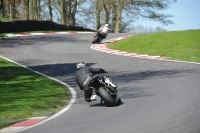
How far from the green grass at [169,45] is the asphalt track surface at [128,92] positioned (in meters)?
2.25

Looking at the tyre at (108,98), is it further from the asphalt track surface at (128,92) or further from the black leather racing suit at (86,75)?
the black leather racing suit at (86,75)

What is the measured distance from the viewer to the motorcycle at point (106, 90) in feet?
33.8

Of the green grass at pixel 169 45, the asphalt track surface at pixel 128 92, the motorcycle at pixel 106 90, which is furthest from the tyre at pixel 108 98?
the green grass at pixel 169 45

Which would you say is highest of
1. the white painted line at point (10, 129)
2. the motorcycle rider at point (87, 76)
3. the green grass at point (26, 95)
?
Answer: the motorcycle rider at point (87, 76)

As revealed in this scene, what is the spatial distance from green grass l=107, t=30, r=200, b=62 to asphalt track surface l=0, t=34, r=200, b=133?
2.25 meters

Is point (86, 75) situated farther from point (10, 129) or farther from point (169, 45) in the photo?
point (169, 45)

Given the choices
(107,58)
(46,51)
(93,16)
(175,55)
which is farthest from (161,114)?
(93,16)

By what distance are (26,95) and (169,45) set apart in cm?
1478

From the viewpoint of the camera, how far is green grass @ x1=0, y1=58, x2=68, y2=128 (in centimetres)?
1027

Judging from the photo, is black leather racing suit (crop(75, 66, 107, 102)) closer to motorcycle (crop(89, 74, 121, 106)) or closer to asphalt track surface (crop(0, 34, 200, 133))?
motorcycle (crop(89, 74, 121, 106))

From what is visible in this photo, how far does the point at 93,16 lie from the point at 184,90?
2018 inches

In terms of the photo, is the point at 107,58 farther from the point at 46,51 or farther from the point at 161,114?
the point at 161,114

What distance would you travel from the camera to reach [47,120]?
920 cm

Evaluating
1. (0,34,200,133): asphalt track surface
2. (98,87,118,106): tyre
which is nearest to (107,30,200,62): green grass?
(0,34,200,133): asphalt track surface
